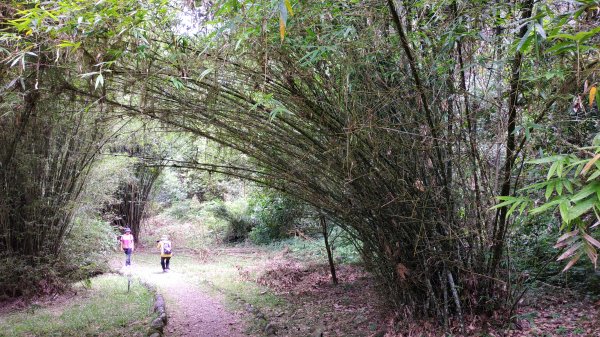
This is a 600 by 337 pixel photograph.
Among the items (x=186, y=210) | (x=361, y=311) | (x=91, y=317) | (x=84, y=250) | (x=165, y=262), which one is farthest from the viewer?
(x=186, y=210)

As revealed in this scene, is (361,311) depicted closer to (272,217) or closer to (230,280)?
(230,280)

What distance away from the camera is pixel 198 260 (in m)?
11.2

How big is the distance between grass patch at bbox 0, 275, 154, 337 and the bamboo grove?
263 centimetres

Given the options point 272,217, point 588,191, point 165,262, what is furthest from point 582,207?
point 272,217

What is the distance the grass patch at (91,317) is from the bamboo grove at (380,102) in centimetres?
263

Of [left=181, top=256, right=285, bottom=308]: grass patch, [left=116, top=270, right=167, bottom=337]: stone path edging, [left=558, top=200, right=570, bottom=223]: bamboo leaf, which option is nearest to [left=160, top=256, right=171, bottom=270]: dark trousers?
[left=181, top=256, right=285, bottom=308]: grass patch

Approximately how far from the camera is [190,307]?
18.9 ft

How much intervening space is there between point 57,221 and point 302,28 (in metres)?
5.80

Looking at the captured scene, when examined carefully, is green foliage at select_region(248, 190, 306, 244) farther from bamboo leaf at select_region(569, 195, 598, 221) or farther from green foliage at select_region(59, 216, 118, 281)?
bamboo leaf at select_region(569, 195, 598, 221)

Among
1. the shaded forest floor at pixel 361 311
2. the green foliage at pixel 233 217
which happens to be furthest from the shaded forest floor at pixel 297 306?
the green foliage at pixel 233 217

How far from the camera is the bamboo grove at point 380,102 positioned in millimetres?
2359

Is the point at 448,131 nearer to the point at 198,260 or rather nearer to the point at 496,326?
the point at 496,326

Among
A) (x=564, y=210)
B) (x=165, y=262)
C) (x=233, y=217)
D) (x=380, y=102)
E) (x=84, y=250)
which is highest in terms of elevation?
(x=380, y=102)

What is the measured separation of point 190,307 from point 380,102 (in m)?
4.33
